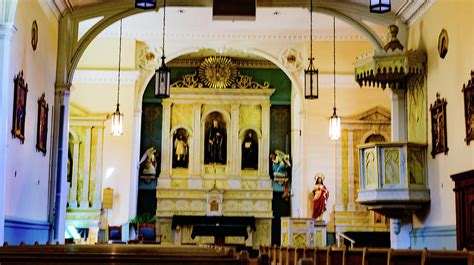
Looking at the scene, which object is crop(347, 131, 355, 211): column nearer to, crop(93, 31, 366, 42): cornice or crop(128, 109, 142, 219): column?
crop(93, 31, 366, 42): cornice

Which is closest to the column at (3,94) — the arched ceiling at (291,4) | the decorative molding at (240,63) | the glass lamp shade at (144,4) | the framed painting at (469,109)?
the glass lamp shade at (144,4)

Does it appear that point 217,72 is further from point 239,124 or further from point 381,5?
point 381,5

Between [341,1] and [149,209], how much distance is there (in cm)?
1024

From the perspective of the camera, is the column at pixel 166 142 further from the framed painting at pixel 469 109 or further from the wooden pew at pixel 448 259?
the wooden pew at pixel 448 259

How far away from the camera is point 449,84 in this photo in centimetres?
1109

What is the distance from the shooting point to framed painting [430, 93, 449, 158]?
11.1 metres

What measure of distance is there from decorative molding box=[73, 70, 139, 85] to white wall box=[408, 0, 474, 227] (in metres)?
9.33

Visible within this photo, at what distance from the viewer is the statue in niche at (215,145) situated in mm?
21844

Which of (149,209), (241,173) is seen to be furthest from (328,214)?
(149,209)

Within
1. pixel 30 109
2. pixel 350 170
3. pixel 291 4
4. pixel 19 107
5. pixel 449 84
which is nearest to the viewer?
pixel 19 107

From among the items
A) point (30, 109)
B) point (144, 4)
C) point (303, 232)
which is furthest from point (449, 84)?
point (30, 109)

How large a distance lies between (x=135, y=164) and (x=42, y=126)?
7935 mm

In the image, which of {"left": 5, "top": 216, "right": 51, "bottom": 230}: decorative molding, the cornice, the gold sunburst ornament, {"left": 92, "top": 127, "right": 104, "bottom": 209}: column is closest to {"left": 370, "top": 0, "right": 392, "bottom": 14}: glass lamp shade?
{"left": 5, "top": 216, "right": 51, "bottom": 230}: decorative molding

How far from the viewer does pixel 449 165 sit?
1098 cm
